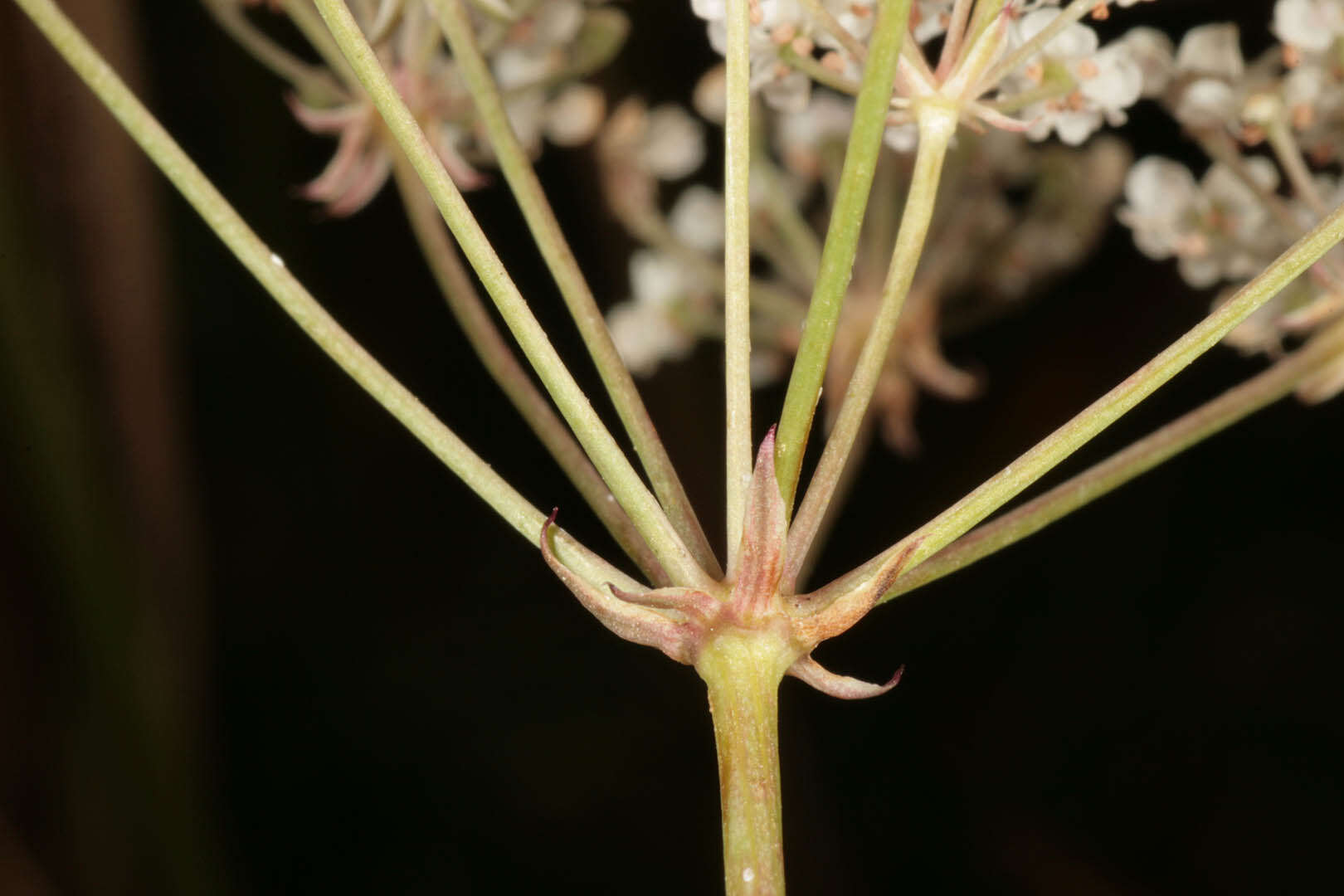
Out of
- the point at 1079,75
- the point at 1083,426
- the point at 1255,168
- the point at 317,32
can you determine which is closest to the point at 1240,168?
the point at 1255,168

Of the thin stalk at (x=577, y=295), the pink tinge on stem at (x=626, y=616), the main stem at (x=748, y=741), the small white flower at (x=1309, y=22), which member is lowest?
the main stem at (x=748, y=741)

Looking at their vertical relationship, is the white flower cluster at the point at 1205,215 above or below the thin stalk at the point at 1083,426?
above

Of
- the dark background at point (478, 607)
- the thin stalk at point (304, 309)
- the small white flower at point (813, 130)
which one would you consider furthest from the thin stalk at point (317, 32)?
the dark background at point (478, 607)

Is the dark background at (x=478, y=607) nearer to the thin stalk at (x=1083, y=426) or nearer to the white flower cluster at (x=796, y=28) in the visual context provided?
the white flower cluster at (x=796, y=28)

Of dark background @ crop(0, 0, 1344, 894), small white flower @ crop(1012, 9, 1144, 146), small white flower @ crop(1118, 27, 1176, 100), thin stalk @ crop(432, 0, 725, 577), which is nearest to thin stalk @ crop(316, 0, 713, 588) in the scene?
thin stalk @ crop(432, 0, 725, 577)

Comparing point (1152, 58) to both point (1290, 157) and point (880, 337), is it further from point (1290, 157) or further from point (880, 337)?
point (880, 337)

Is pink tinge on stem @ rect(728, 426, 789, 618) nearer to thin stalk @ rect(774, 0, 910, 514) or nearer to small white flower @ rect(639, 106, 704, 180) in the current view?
thin stalk @ rect(774, 0, 910, 514)
